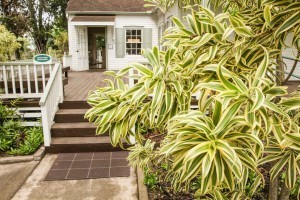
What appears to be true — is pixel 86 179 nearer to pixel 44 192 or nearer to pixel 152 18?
pixel 44 192

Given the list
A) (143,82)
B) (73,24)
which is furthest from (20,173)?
(73,24)

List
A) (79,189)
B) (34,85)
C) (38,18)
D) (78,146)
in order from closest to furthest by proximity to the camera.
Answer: (79,189), (78,146), (34,85), (38,18)

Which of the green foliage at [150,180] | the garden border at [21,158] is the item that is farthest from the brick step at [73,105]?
the green foliage at [150,180]

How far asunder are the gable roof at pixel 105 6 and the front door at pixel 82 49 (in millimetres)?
991

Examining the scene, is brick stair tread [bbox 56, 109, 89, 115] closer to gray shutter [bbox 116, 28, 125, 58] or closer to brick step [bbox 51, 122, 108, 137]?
brick step [bbox 51, 122, 108, 137]

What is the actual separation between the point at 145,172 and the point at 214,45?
2339mm

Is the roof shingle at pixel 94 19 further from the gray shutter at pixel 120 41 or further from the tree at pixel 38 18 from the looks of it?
the tree at pixel 38 18

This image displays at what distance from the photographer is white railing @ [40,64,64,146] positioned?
15.1 ft

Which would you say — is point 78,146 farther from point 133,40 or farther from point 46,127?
point 133,40

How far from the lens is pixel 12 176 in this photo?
12.8 ft

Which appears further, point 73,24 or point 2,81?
point 73,24

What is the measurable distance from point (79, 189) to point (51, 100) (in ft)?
7.22

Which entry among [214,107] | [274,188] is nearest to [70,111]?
[274,188]

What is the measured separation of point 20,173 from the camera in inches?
157
